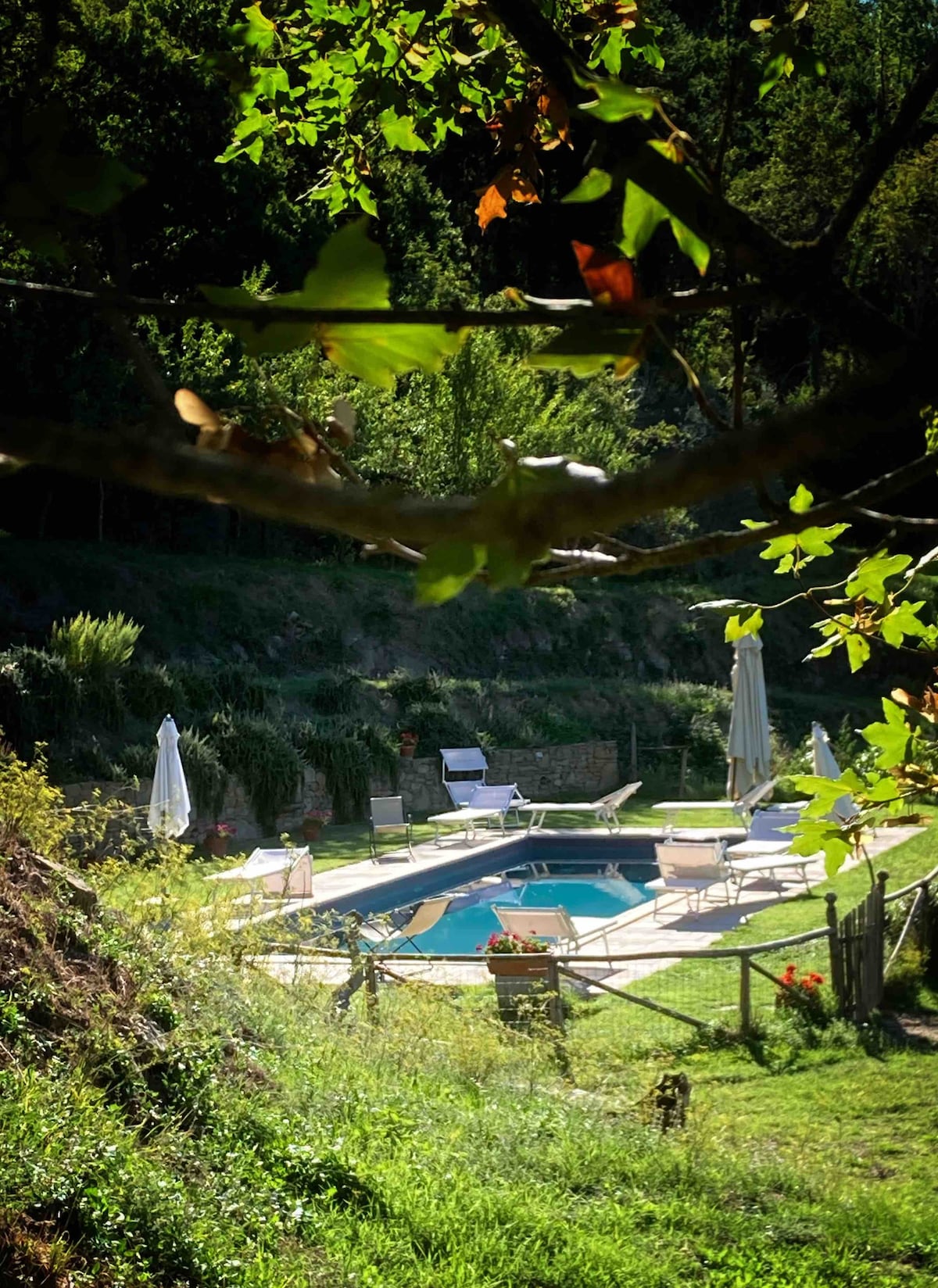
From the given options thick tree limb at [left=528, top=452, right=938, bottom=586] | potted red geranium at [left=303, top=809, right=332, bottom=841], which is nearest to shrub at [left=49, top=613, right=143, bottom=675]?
potted red geranium at [left=303, top=809, right=332, bottom=841]

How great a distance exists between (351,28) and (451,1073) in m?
5.16

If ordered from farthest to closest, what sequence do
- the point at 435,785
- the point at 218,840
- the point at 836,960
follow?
the point at 435,785, the point at 218,840, the point at 836,960

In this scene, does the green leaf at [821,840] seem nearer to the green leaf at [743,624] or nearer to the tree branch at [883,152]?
the green leaf at [743,624]

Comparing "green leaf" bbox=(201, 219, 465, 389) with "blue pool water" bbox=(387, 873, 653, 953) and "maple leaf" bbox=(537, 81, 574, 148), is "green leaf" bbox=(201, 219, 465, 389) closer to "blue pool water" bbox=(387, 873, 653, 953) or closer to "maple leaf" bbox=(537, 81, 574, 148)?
"maple leaf" bbox=(537, 81, 574, 148)

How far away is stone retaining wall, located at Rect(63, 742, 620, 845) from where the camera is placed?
635 inches

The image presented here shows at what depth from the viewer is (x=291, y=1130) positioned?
541cm

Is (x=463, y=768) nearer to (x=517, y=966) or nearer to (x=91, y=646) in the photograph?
(x=91, y=646)

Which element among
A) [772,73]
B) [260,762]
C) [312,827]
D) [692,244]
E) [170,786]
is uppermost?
[772,73]

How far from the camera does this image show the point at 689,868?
12.9 metres

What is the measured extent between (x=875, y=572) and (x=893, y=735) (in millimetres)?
302

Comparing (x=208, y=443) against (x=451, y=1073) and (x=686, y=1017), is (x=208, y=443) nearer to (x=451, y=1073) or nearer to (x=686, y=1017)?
(x=451, y=1073)

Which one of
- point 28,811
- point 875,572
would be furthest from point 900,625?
point 28,811

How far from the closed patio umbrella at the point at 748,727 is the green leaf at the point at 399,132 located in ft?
48.1

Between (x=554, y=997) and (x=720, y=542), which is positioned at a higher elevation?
(x=720, y=542)
